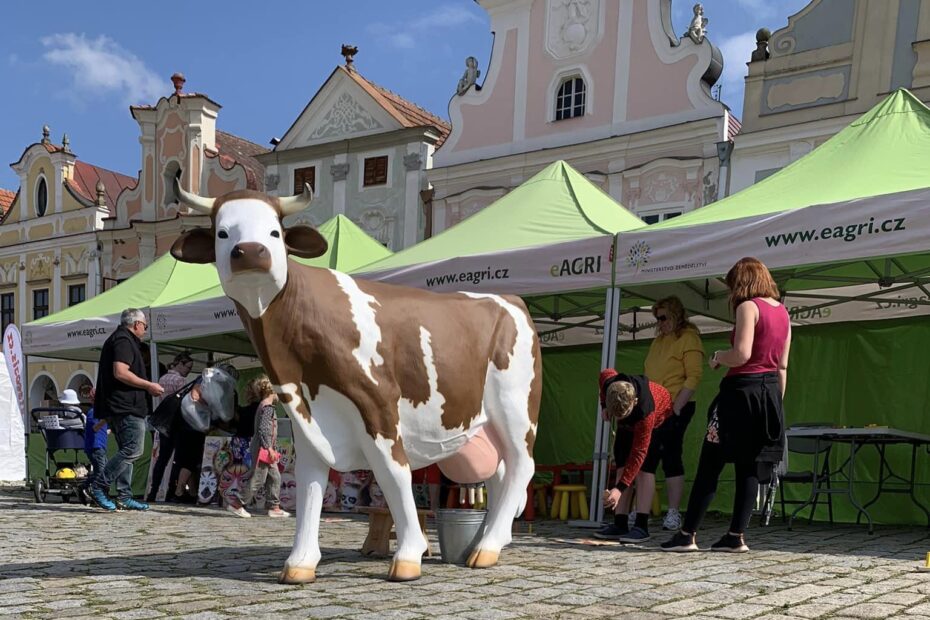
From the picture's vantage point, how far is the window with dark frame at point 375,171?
25.7 m

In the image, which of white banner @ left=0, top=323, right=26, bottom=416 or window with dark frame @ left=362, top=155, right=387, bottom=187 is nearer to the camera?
white banner @ left=0, top=323, right=26, bottom=416

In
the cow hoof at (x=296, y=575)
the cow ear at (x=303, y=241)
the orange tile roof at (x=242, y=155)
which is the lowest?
the cow hoof at (x=296, y=575)

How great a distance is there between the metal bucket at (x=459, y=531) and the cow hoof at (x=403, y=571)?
627 mm

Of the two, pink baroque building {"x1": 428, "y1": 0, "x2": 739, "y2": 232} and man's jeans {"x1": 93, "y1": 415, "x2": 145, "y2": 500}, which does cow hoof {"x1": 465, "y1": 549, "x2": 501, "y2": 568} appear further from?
pink baroque building {"x1": 428, "y1": 0, "x2": 739, "y2": 232}

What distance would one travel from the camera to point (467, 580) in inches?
192

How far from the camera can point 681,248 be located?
717 cm

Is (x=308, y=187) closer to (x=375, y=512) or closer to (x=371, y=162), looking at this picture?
(x=375, y=512)

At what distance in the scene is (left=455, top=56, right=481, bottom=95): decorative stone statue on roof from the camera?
24031mm

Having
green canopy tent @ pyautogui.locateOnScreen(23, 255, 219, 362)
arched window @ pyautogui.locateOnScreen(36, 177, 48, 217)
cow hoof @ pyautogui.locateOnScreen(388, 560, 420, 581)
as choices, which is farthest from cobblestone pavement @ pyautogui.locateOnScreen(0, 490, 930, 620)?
arched window @ pyautogui.locateOnScreen(36, 177, 48, 217)

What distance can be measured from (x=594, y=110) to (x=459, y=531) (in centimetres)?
1725

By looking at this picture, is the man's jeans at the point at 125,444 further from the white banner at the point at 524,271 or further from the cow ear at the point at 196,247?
the cow ear at the point at 196,247

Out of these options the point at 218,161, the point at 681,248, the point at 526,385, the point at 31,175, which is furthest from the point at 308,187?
the point at 31,175

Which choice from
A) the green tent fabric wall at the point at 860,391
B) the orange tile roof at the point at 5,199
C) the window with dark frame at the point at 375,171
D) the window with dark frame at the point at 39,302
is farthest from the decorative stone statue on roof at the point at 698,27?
the orange tile roof at the point at 5,199

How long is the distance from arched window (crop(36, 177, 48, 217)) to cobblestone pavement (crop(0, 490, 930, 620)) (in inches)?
1147
